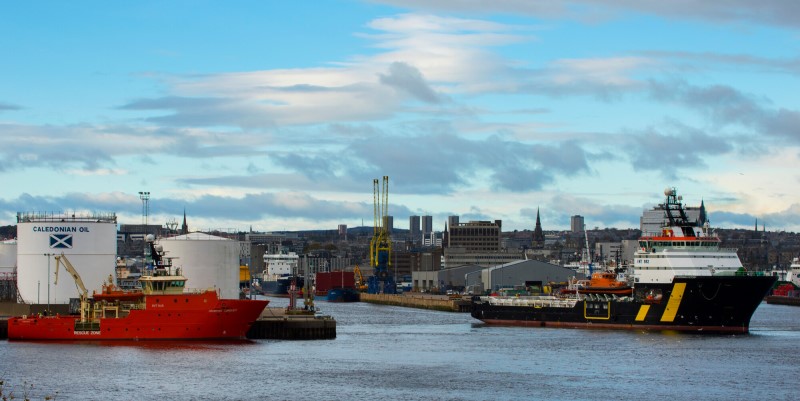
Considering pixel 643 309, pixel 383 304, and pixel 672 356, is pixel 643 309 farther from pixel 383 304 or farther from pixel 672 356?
pixel 383 304

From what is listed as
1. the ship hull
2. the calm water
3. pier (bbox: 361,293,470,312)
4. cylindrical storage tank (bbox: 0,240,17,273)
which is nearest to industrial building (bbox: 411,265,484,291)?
the ship hull

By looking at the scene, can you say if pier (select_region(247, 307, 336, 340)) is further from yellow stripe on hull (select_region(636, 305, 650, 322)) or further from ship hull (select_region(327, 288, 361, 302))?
ship hull (select_region(327, 288, 361, 302))

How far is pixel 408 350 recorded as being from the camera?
5734 cm

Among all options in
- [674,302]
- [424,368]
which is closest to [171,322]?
[424,368]

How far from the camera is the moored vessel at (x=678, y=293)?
66.2 metres

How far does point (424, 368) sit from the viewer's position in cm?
4878

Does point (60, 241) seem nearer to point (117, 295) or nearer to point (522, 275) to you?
point (117, 295)

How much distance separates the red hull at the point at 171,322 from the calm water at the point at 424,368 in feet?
4.35

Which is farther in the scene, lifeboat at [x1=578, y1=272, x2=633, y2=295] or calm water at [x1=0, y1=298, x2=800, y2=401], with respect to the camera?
lifeboat at [x1=578, y1=272, x2=633, y2=295]

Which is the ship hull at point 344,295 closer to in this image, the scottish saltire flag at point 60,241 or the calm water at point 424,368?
the scottish saltire flag at point 60,241

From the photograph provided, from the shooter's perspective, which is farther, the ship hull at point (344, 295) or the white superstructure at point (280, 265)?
the white superstructure at point (280, 265)

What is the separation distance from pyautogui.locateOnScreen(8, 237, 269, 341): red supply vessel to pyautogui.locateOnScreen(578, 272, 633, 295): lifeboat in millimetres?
23745

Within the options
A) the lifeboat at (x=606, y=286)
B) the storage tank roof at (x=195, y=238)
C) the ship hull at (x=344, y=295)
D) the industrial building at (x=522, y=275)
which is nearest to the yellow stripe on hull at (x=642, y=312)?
the lifeboat at (x=606, y=286)

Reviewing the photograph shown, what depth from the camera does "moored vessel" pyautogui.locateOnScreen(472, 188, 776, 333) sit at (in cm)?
6625
